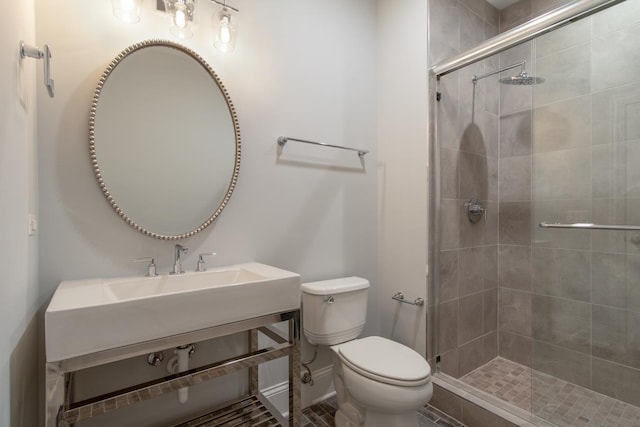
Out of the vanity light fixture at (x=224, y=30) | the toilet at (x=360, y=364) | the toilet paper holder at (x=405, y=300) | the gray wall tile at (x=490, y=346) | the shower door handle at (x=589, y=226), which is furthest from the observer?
the gray wall tile at (x=490, y=346)

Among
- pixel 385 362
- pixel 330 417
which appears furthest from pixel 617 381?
pixel 330 417

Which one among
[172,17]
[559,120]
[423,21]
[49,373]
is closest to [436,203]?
[559,120]

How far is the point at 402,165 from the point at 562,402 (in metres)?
1.55

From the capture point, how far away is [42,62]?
1190 millimetres

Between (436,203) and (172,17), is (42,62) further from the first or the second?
(436,203)

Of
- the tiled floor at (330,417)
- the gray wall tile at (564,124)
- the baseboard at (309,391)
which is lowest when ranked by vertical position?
the tiled floor at (330,417)

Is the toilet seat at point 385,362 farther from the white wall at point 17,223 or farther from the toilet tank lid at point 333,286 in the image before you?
the white wall at point 17,223

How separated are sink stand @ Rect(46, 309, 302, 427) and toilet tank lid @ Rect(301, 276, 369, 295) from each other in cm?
29

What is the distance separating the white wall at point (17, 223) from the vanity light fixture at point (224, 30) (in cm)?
68

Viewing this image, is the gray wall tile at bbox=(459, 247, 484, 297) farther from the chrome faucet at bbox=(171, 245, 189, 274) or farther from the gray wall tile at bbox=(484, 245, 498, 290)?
the chrome faucet at bbox=(171, 245, 189, 274)

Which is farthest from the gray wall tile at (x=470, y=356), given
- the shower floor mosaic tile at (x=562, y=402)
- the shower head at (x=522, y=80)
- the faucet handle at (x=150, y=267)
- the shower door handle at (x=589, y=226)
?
the faucet handle at (x=150, y=267)

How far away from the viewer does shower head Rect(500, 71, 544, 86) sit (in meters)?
1.95

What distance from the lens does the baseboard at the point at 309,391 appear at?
5.74 ft

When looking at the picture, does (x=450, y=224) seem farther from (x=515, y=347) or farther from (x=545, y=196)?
(x=515, y=347)
